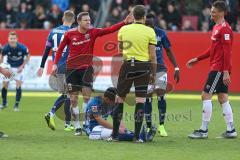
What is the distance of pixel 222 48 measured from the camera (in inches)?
498

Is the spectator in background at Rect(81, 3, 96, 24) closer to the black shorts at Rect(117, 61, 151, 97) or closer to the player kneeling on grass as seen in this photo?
the player kneeling on grass

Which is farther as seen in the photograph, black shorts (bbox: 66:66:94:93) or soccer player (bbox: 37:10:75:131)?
soccer player (bbox: 37:10:75:131)

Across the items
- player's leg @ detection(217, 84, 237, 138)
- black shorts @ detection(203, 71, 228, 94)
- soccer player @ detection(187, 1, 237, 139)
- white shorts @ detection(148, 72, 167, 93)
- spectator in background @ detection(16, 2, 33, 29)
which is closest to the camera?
soccer player @ detection(187, 1, 237, 139)

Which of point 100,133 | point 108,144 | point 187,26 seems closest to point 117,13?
point 187,26

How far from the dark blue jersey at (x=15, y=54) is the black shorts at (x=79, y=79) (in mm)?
5968

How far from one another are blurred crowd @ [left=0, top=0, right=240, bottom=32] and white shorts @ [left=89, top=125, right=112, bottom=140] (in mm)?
14062

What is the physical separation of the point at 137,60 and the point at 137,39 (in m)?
0.36

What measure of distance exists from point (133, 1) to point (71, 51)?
556 inches

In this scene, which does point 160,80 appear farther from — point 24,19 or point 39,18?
point 24,19

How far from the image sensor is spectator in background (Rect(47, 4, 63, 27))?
26859 millimetres

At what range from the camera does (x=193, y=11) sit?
2847 centimetres

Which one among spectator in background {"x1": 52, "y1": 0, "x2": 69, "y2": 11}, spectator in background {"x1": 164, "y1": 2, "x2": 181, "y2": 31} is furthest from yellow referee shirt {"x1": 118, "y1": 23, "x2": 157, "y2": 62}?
spectator in background {"x1": 52, "y1": 0, "x2": 69, "y2": 11}

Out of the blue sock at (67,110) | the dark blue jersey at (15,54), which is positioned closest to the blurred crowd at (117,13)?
the dark blue jersey at (15,54)

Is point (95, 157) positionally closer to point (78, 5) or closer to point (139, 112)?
point (139, 112)
